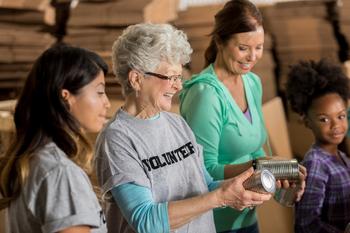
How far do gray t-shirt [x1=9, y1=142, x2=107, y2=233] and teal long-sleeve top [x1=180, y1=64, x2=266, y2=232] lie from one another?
0.65m

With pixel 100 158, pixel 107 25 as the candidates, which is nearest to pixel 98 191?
pixel 100 158

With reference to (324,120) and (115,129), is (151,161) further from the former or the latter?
(324,120)

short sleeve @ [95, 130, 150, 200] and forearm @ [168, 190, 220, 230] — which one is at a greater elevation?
short sleeve @ [95, 130, 150, 200]

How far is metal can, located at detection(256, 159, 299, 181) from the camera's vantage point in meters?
1.52

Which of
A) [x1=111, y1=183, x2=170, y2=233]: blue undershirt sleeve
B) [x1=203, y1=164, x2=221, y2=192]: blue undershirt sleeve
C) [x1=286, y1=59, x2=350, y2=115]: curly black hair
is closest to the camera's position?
[x1=111, y1=183, x2=170, y2=233]: blue undershirt sleeve

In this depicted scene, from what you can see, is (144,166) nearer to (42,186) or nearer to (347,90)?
(42,186)

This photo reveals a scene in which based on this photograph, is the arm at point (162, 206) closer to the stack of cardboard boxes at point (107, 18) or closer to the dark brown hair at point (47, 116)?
the dark brown hair at point (47, 116)

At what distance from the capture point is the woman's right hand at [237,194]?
4.53 feet

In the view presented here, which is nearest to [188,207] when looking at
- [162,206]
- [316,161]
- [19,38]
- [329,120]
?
[162,206]

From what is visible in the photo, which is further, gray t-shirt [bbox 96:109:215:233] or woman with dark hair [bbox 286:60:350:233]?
woman with dark hair [bbox 286:60:350:233]

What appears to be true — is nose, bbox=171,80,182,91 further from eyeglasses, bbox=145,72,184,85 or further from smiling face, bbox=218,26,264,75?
smiling face, bbox=218,26,264,75

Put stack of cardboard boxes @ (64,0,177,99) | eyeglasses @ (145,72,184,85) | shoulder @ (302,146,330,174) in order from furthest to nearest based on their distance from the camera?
stack of cardboard boxes @ (64,0,177,99), shoulder @ (302,146,330,174), eyeglasses @ (145,72,184,85)

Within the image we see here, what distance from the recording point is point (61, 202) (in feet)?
3.56

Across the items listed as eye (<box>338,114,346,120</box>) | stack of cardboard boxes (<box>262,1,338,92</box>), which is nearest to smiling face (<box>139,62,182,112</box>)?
eye (<box>338,114,346,120</box>)
